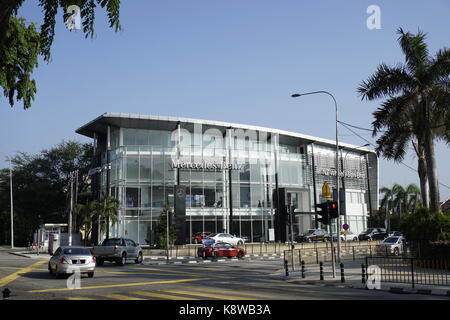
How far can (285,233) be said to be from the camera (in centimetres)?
5503

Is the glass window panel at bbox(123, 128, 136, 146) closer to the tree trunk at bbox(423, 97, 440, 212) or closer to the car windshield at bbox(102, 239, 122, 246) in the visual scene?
the car windshield at bbox(102, 239, 122, 246)

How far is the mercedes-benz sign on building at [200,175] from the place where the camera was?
50219 millimetres

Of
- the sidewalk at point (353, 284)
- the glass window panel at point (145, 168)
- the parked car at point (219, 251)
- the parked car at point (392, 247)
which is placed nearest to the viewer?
the sidewalk at point (353, 284)

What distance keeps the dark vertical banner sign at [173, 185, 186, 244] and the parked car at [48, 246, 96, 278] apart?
23500mm

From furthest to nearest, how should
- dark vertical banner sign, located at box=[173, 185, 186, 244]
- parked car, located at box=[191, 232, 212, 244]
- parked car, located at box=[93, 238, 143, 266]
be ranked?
parked car, located at box=[191, 232, 212, 244]
dark vertical banner sign, located at box=[173, 185, 186, 244]
parked car, located at box=[93, 238, 143, 266]

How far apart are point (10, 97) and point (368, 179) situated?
236ft

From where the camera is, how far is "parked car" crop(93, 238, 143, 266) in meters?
28.0

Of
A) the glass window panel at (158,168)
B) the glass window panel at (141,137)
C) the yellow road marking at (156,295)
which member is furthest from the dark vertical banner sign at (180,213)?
the yellow road marking at (156,295)

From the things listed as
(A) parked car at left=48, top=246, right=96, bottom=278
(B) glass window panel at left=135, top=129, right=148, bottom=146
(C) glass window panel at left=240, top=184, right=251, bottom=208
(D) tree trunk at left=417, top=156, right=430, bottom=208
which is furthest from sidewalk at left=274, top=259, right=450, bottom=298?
(B) glass window panel at left=135, top=129, right=148, bottom=146

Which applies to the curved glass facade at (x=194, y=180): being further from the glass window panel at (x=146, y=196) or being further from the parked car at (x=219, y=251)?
the parked car at (x=219, y=251)

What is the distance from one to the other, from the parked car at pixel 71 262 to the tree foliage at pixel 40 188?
48.3 m

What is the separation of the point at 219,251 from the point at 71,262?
16.9 meters

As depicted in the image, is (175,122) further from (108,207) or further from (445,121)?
(445,121)

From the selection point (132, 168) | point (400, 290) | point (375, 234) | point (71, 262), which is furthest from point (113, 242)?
point (375, 234)
